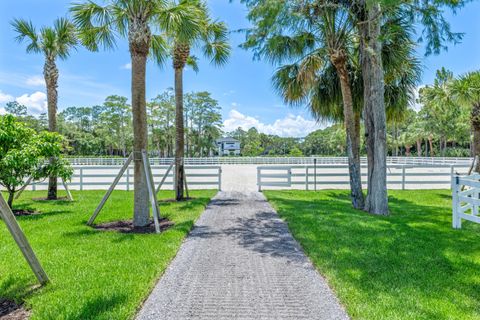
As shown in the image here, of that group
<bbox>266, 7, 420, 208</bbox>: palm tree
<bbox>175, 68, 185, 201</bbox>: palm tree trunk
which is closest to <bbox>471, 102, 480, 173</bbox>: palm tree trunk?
<bbox>266, 7, 420, 208</bbox>: palm tree

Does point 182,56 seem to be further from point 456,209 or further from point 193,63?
point 456,209

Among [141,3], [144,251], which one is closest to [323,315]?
[144,251]

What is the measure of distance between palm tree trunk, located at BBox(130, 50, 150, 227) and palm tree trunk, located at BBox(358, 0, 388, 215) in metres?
5.29

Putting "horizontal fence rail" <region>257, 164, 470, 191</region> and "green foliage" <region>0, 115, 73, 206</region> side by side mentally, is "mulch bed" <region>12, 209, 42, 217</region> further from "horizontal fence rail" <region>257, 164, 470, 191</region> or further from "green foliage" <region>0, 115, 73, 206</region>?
"horizontal fence rail" <region>257, 164, 470, 191</region>

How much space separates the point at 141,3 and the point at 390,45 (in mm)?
6676

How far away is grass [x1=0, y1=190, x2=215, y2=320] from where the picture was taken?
3152 mm

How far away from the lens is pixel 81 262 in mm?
4387

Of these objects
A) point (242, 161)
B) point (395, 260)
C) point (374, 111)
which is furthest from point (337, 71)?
point (242, 161)

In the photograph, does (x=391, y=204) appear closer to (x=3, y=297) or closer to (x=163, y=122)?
(x=3, y=297)

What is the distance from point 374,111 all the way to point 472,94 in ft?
20.3

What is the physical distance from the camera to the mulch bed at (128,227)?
6445 mm

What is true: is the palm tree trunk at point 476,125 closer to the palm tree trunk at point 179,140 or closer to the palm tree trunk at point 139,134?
the palm tree trunk at point 179,140

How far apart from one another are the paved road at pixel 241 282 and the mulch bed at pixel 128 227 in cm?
86

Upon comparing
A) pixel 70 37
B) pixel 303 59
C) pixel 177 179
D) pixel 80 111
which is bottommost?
pixel 177 179
